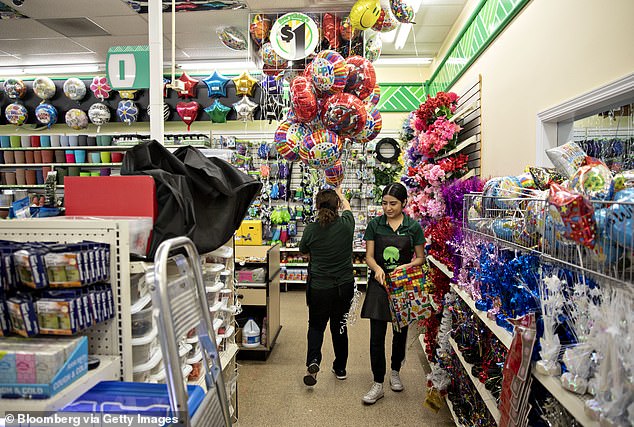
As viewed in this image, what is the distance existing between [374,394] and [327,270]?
999 mm

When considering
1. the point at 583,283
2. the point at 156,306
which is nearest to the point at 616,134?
the point at 583,283

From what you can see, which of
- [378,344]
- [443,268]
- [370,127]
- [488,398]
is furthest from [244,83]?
[488,398]

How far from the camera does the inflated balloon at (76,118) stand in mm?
7340

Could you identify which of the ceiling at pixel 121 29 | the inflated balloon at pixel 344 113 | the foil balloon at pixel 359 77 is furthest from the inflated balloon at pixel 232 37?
the inflated balloon at pixel 344 113

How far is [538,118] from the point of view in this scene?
120 inches

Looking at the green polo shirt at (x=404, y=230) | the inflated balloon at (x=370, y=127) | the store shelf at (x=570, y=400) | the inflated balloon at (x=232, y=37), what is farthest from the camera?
the inflated balloon at (x=232, y=37)

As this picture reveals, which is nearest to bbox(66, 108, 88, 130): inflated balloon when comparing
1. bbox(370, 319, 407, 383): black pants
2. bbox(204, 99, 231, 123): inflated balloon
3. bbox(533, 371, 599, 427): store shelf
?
bbox(204, 99, 231, 123): inflated balloon

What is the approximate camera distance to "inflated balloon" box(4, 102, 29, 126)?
736cm

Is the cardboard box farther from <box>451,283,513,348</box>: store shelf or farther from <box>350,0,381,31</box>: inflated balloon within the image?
<box>451,283,513,348</box>: store shelf

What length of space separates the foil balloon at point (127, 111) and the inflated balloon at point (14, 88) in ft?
5.81

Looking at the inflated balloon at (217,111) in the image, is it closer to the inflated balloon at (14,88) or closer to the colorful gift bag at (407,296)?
Answer: the inflated balloon at (14,88)

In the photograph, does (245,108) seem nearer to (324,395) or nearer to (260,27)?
(260,27)

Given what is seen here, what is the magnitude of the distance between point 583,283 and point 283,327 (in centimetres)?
448

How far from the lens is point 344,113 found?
3504 mm
